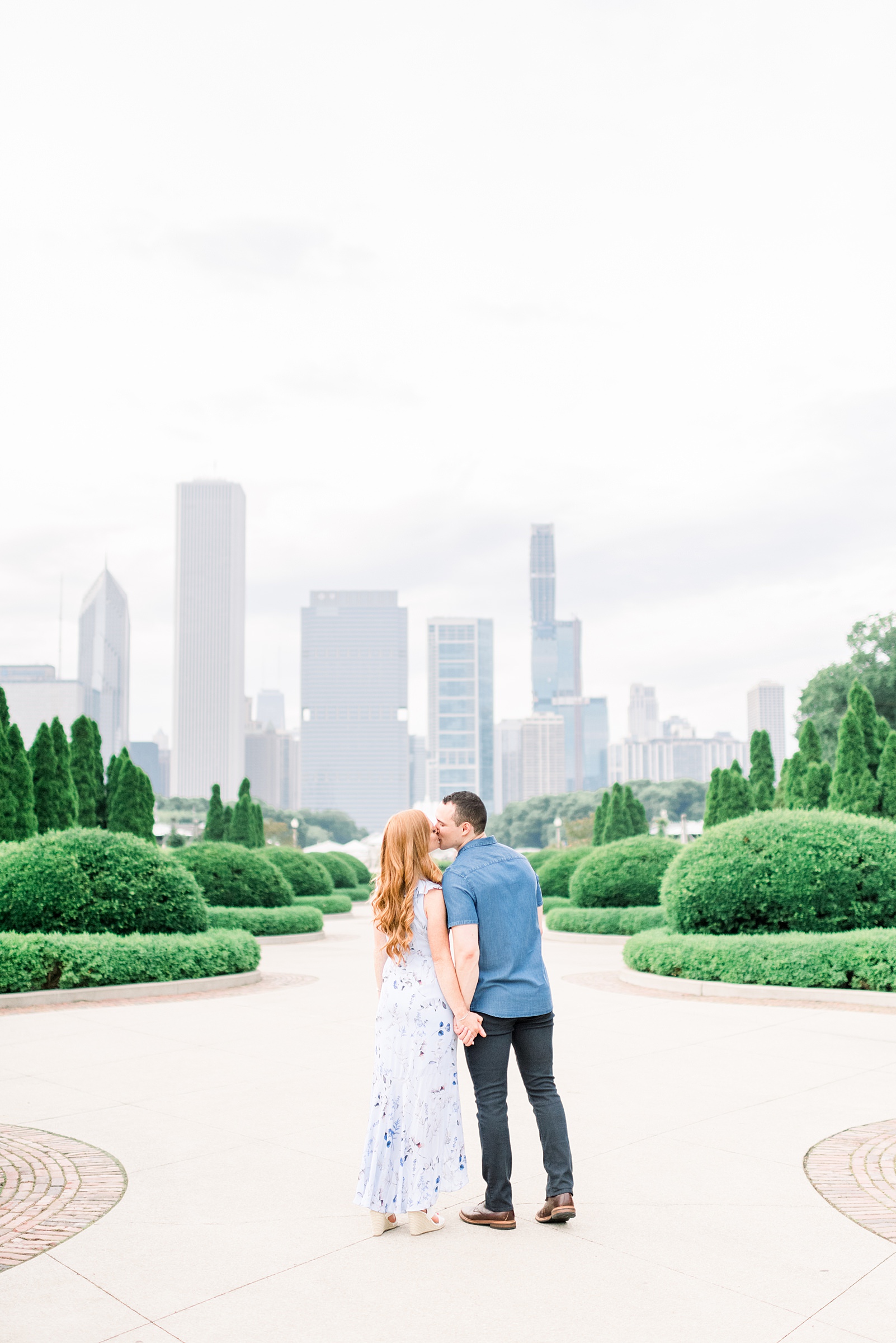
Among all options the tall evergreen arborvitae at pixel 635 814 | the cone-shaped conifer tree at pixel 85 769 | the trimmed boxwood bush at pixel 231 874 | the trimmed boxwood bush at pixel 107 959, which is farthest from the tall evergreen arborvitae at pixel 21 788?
the tall evergreen arborvitae at pixel 635 814

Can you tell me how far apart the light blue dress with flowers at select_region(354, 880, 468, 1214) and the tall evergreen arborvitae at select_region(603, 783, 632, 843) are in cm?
2465

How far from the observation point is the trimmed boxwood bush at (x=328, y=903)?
2531 cm

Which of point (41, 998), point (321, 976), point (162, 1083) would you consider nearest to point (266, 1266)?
point (162, 1083)

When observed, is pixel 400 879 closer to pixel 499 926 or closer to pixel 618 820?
pixel 499 926

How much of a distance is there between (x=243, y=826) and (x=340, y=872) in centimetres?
925

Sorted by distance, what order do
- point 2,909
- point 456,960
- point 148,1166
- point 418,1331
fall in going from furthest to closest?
point 2,909 → point 148,1166 → point 456,960 → point 418,1331

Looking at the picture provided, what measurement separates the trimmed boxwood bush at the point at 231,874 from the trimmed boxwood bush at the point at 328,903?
4.59 m

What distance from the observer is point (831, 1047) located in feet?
26.2

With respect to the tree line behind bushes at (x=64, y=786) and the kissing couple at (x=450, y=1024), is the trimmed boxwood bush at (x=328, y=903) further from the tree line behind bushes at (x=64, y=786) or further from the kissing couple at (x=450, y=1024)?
the kissing couple at (x=450, y=1024)

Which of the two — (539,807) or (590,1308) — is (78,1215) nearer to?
(590,1308)

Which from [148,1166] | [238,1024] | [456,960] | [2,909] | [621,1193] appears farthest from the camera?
[2,909]

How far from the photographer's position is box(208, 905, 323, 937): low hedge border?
56.6 ft

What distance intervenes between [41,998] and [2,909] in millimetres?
1381

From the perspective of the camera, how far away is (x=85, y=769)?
76.6 feet
